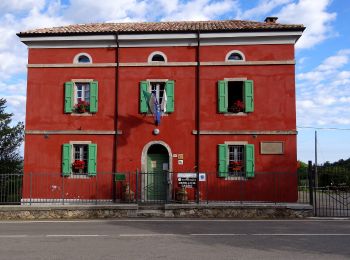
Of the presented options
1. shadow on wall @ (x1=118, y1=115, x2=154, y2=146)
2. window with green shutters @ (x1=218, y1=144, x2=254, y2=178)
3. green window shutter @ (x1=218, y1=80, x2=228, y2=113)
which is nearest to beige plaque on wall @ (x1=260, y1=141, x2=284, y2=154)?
window with green shutters @ (x1=218, y1=144, x2=254, y2=178)

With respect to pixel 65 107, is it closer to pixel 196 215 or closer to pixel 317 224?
pixel 196 215

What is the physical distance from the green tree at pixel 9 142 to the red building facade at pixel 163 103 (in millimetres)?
A: 12982

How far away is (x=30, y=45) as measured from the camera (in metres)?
21.3

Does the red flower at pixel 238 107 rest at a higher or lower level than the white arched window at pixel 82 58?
lower

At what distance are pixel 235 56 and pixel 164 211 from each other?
8069 mm

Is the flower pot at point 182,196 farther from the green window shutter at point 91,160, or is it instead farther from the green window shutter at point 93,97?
the green window shutter at point 93,97

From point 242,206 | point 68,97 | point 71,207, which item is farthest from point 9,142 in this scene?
point 242,206

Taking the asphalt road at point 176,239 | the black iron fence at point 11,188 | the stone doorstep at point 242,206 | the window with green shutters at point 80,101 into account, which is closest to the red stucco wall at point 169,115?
the window with green shutters at point 80,101

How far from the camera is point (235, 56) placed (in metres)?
20.9

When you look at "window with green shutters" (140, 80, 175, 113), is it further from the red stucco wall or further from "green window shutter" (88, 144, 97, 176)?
"green window shutter" (88, 144, 97, 176)

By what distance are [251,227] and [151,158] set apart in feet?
27.3

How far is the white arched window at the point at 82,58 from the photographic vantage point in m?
21.2

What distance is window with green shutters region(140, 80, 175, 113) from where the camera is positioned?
803 inches

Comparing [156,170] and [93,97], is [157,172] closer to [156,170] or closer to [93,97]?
[156,170]
